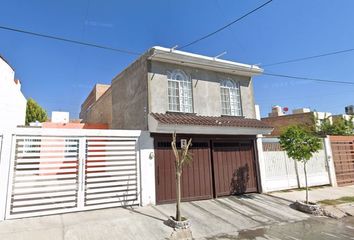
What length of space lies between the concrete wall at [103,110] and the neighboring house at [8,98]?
17.7ft

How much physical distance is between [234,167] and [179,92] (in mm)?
4518

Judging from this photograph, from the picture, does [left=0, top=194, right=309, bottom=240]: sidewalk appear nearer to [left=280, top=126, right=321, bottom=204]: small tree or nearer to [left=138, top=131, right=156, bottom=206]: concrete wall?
[left=138, top=131, right=156, bottom=206]: concrete wall

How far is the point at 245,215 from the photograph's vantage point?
29.3ft

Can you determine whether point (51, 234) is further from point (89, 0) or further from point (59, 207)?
point (89, 0)

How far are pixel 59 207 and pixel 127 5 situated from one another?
7963mm

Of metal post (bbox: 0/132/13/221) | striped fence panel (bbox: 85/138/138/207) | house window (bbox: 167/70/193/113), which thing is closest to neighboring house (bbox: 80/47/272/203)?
house window (bbox: 167/70/193/113)

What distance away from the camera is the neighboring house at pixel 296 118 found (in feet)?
95.2

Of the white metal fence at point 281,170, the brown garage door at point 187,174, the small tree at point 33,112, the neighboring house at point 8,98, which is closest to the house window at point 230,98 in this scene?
the white metal fence at point 281,170

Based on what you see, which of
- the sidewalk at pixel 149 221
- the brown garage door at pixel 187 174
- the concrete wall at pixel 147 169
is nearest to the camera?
the sidewalk at pixel 149 221

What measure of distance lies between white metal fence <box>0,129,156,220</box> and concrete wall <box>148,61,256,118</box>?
6.61 feet

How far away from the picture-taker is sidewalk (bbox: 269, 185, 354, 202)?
1162 cm

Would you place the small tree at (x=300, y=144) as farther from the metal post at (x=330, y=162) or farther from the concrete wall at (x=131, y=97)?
the concrete wall at (x=131, y=97)

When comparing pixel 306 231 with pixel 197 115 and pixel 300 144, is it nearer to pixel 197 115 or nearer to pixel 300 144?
pixel 300 144

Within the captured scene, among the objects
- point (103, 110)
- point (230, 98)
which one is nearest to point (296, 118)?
point (230, 98)
